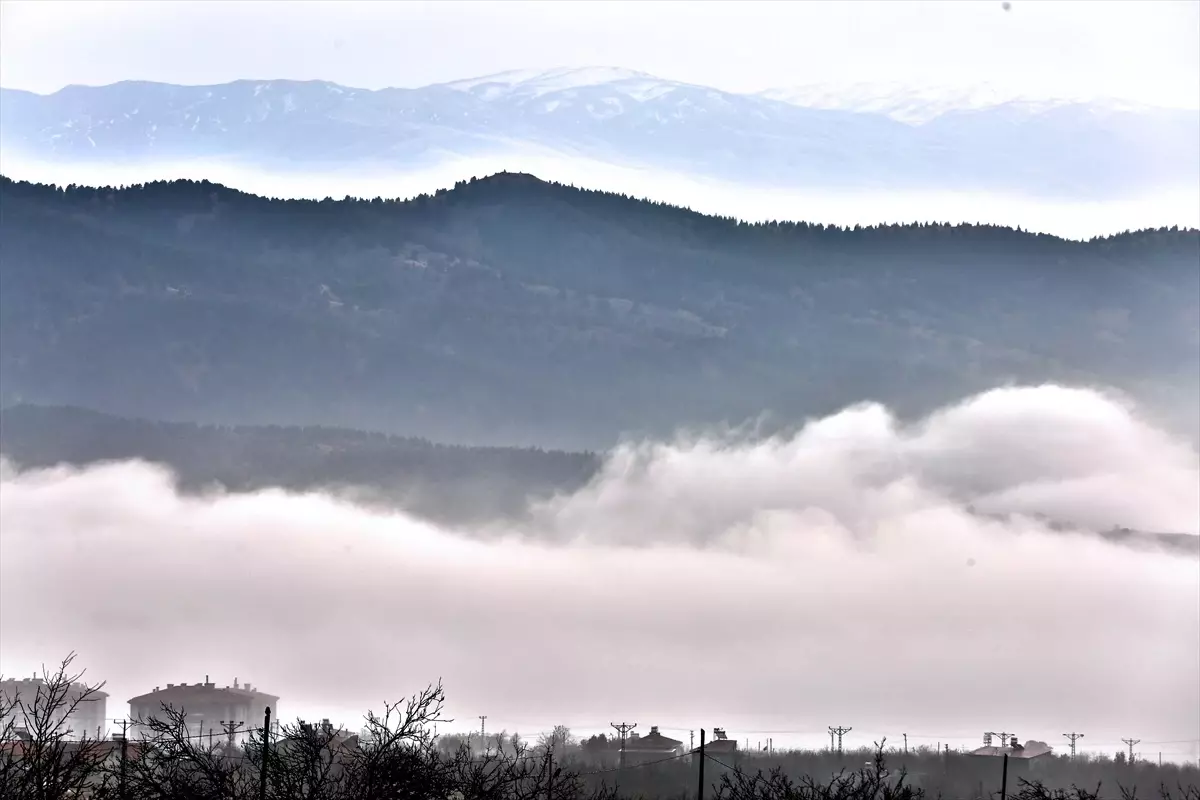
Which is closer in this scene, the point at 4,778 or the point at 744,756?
the point at 4,778

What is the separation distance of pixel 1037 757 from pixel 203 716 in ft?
274

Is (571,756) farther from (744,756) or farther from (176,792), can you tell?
(176,792)

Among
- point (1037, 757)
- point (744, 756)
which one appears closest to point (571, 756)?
point (744, 756)

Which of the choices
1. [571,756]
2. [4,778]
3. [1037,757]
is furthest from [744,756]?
[4,778]

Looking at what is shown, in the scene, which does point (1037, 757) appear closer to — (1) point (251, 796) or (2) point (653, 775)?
(2) point (653, 775)

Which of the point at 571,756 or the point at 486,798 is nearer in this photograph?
the point at 486,798

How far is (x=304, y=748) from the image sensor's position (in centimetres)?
5166

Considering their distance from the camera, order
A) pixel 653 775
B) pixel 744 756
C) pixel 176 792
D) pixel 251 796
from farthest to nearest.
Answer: pixel 744 756 < pixel 653 775 < pixel 251 796 < pixel 176 792

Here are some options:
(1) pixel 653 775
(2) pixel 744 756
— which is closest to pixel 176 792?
(1) pixel 653 775

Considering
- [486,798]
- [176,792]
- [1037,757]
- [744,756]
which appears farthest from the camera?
[1037,757]

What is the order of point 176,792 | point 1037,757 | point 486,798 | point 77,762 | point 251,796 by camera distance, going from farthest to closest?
point 1037,757
point 486,798
point 251,796
point 176,792
point 77,762

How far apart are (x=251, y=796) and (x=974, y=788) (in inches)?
4535

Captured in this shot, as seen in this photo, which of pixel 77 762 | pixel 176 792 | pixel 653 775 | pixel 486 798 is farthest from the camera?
pixel 653 775

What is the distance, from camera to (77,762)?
3884cm
